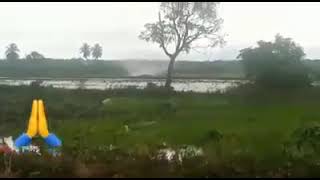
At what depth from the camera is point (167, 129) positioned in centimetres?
1777

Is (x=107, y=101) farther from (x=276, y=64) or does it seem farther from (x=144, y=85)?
(x=276, y=64)

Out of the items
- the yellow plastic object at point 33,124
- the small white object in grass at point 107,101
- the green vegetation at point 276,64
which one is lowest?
the small white object in grass at point 107,101

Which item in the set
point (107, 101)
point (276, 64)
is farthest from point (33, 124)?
point (276, 64)

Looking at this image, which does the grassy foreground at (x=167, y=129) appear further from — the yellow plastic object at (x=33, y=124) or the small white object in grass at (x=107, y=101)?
the yellow plastic object at (x=33, y=124)

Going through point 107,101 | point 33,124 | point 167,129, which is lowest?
point 167,129

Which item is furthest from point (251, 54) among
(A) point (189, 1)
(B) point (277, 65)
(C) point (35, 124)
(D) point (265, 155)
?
(D) point (265, 155)

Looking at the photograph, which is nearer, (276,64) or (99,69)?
(276,64)

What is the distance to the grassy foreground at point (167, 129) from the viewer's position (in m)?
7.88

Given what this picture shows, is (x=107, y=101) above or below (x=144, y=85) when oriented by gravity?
below

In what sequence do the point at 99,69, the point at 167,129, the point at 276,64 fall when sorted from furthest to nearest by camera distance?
the point at 99,69 → the point at 276,64 → the point at 167,129

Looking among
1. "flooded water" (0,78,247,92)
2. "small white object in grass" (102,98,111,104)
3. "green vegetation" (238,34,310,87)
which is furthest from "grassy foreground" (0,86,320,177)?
"flooded water" (0,78,247,92)

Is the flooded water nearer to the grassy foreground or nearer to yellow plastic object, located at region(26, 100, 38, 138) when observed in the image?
the grassy foreground

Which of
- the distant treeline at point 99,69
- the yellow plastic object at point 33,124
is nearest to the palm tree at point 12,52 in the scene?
the distant treeline at point 99,69

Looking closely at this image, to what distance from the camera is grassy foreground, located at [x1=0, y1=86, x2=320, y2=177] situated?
25.8ft
